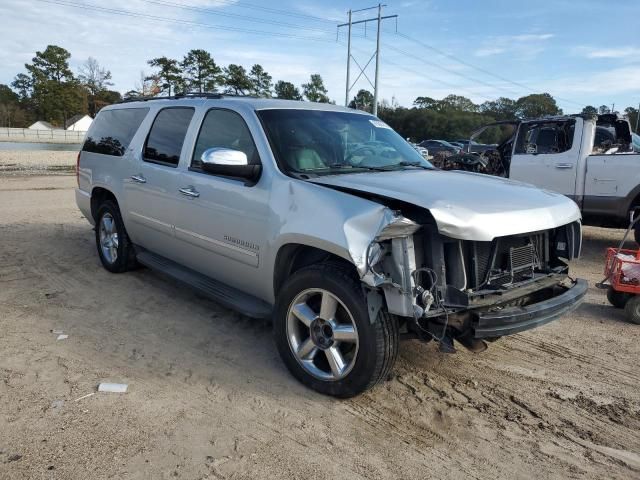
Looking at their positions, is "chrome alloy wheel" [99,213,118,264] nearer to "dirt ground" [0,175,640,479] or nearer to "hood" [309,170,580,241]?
"dirt ground" [0,175,640,479]

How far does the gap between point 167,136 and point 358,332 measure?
9.82ft

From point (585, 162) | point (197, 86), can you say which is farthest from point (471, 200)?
point (197, 86)

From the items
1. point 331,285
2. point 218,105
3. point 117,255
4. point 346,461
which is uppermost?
point 218,105

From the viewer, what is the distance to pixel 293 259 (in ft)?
12.1

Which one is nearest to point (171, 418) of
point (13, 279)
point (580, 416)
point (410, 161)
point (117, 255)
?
point (580, 416)

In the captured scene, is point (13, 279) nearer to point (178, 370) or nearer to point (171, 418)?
point (178, 370)

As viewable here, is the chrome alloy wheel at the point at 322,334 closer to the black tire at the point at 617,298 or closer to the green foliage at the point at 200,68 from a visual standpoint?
the black tire at the point at 617,298

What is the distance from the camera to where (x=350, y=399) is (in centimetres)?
342

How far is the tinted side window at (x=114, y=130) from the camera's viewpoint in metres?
5.75

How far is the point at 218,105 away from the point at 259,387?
2.40 m

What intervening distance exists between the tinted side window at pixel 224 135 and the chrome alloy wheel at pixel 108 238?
6.88 ft

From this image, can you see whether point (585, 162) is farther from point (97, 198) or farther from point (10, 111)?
point (10, 111)

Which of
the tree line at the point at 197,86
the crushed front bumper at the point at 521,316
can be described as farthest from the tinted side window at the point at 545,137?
the tree line at the point at 197,86

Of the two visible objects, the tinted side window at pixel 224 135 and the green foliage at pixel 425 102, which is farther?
the green foliage at pixel 425 102
